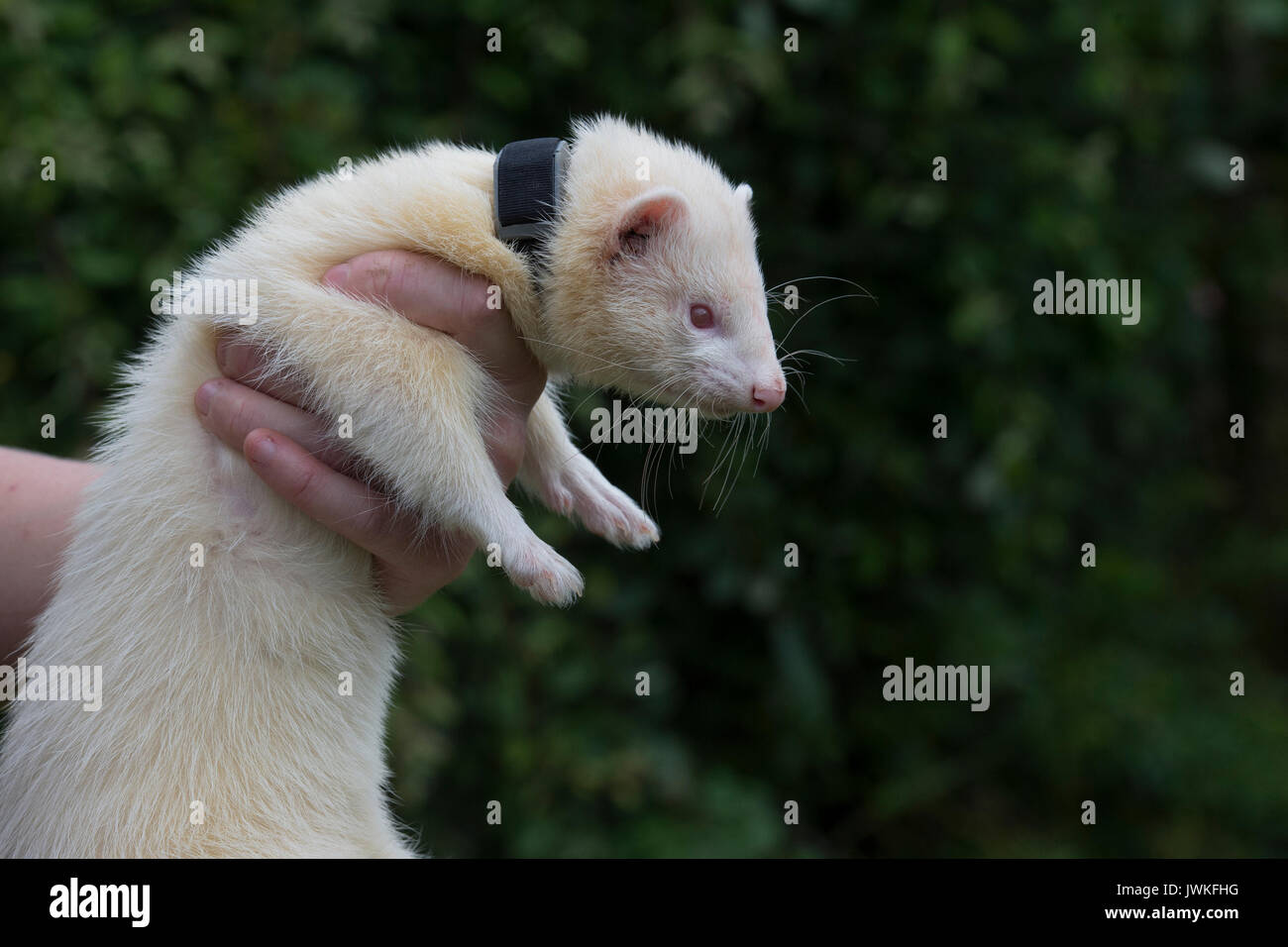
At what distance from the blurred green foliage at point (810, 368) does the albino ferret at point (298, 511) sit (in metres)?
0.89

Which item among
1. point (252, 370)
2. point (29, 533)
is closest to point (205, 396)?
point (252, 370)

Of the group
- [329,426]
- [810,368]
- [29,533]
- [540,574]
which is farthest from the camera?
[810,368]

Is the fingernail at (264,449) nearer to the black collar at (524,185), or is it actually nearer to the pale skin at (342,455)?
the pale skin at (342,455)

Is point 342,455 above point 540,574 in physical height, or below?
above

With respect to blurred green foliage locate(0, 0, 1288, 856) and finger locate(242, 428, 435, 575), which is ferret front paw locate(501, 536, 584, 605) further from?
blurred green foliage locate(0, 0, 1288, 856)

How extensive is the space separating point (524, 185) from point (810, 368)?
2190 millimetres

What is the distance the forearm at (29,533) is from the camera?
2.19 meters

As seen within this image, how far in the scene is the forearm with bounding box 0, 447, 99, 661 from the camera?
7.18 feet

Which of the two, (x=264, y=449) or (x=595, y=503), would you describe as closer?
(x=264, y=449)

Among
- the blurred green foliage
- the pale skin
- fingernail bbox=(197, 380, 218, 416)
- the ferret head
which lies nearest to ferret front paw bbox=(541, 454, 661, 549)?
the pale skin

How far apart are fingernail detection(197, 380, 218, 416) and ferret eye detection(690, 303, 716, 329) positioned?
0.83m

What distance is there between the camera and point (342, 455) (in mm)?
1981

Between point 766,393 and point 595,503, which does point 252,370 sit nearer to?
point 595,503

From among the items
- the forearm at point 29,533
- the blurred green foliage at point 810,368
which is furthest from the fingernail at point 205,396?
the blurred green foliage at point 810,368
